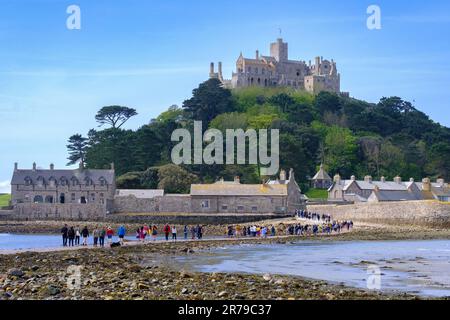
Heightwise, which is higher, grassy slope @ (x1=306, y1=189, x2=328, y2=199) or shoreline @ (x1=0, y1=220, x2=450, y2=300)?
grassy slope @ (x1=306, y1=189, x2=328, y2=199)

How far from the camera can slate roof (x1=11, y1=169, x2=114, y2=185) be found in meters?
73.6

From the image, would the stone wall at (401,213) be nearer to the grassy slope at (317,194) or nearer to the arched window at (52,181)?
the grassy slope at (317,194)

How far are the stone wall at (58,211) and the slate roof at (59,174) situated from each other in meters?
4.42

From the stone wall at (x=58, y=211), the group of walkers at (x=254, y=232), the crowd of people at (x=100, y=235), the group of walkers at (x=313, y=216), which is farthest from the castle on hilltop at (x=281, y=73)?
the crowd of people at (x=100, y=235)

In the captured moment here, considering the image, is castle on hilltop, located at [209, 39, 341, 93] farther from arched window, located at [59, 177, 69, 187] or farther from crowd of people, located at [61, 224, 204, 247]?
crowd of people, located at [61, 224, 204, 247]

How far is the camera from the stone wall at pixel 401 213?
4791cm

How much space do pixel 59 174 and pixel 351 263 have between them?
51635 millimetres

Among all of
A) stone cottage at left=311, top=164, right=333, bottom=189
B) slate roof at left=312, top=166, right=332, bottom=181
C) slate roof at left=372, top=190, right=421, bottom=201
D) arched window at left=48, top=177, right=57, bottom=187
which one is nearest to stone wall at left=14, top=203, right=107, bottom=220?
arched window at left=48, top=177, right=57, bottom=187

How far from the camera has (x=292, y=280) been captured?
2044 centimetres

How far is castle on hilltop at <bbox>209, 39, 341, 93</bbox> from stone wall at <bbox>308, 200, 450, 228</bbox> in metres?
61.5

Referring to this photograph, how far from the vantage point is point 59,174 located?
245 ft

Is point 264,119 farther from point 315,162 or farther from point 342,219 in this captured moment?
point 342,219
